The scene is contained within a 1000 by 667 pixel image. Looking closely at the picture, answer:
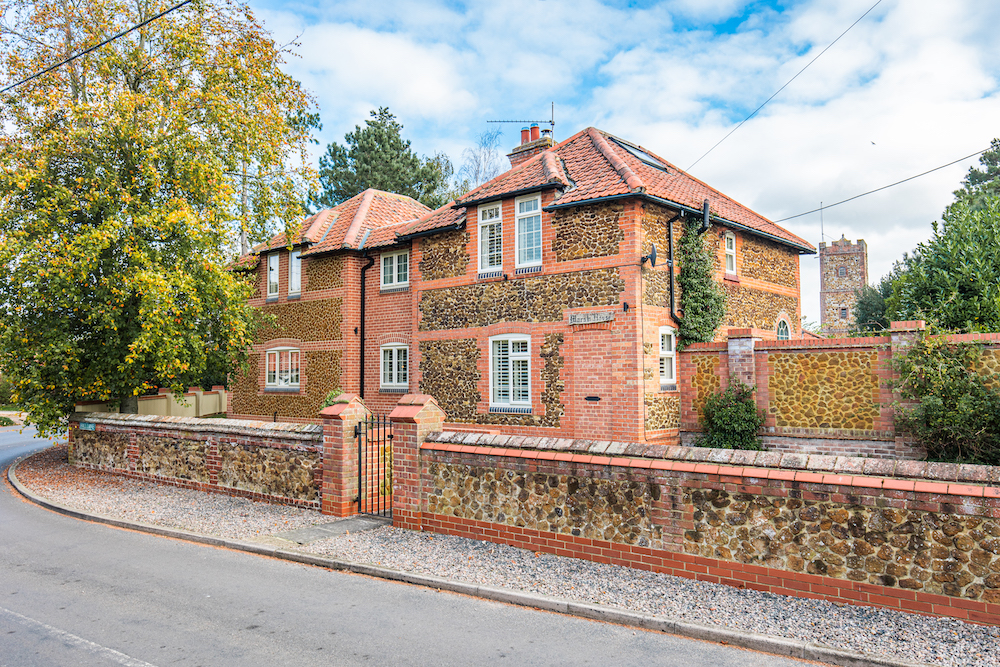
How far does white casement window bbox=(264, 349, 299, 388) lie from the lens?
23125mm

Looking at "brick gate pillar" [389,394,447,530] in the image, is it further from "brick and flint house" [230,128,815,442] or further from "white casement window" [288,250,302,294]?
"white casement window" [288,250,302,294]

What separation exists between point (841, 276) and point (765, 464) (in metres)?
59.7

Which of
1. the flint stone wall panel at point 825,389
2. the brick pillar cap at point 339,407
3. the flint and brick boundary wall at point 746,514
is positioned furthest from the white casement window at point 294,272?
the flint stone wall panel at point 825,389

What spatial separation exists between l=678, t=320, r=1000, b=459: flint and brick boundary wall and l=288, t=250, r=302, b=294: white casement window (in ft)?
46.5

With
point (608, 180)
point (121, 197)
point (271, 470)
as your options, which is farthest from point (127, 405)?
point (608, 180)

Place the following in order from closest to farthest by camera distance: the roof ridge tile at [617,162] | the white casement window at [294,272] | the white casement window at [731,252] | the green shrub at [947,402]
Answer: the green shrub at [947,402] → the roof ridge tile at [617,162] → the white casement window at [731,252] → the white casement window at [294,272]

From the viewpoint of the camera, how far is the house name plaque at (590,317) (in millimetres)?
14969

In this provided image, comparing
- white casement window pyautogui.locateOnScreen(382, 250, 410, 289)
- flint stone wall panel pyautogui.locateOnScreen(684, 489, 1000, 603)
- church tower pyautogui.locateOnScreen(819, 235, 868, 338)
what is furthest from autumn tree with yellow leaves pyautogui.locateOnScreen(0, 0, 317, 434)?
church tower pyautogui.locateOnScreen(819, 235, 868, 338)

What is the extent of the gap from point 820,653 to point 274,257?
2260 cm

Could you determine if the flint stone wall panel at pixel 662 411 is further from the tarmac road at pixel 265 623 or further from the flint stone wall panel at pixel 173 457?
the flint stone wall panel at pixel 173 457

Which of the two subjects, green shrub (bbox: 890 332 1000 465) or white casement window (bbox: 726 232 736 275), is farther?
white casement window (bbox: 726 232 736 275)

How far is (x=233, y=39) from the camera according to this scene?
18.5 meters

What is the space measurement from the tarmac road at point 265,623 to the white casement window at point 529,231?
10.4 m

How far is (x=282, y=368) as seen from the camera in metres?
23.6
